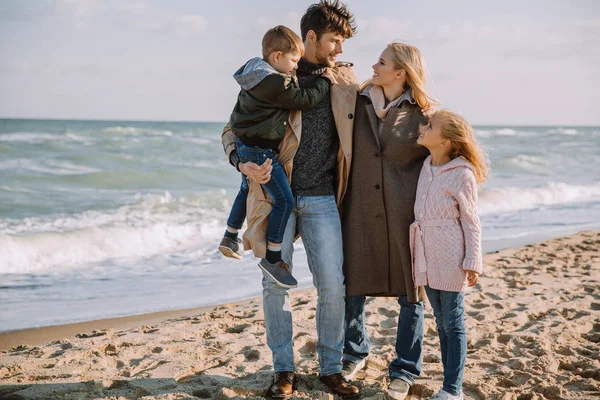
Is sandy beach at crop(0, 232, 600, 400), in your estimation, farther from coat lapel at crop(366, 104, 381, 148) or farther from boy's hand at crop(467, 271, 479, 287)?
coat lapel at crop(366, 104, 381, 148)

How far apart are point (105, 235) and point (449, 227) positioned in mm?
6678

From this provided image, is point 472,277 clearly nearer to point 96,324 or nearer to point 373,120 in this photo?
point 373,120

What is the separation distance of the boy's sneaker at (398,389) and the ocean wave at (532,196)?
31.0 ft

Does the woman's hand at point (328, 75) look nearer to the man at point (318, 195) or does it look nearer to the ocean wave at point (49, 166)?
the man at point (318, 195)

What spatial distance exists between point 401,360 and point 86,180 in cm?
1260

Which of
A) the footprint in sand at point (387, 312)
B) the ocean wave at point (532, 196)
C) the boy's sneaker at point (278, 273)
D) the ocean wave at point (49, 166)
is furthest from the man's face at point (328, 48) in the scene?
the ocean wave at point (49, 166)

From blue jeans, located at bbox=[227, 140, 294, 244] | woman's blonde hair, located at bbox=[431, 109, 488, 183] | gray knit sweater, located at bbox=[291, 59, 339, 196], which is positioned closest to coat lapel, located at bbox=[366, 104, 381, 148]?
gray knit sweater, located at bbox=[291, 59, 339, 196]

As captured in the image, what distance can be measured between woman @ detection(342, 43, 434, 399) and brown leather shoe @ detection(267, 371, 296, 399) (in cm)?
56

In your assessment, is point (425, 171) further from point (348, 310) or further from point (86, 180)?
point (86, 180)

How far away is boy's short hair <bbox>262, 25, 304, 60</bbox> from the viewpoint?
3.35 metres

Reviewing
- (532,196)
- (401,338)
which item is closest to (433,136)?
(401,338)

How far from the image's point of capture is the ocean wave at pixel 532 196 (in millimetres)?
13352

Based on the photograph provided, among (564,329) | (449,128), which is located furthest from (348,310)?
(564,329)

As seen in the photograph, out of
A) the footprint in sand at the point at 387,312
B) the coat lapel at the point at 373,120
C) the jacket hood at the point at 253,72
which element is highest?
the jacket hood at the point at 253,72
